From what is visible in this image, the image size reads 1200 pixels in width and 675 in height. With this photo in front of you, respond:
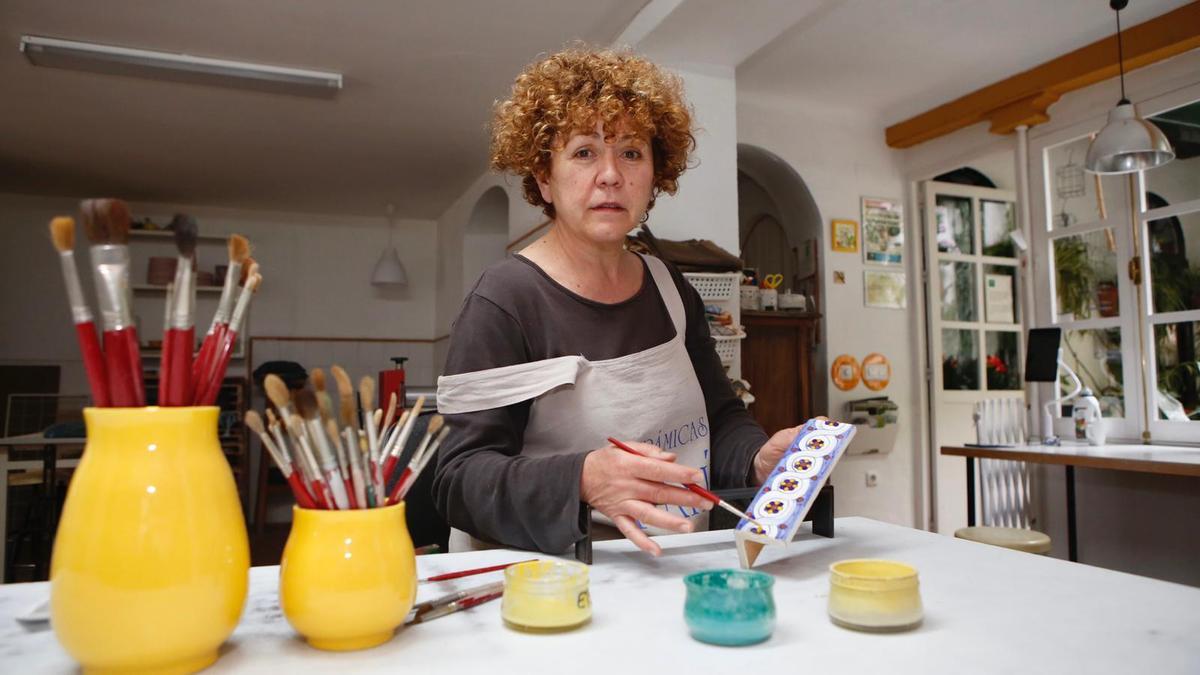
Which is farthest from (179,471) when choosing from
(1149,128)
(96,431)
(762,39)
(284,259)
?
(284,259)

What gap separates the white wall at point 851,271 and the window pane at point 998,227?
Answer: 0.60m

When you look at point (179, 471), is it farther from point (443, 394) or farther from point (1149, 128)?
point (1149, 128)

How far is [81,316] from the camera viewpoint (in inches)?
22.7

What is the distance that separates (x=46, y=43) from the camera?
3498 millimetres

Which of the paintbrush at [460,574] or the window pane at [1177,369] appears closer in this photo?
the paintbrush at [460,574]

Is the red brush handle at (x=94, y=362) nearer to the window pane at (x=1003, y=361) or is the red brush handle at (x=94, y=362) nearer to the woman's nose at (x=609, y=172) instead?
the woman's nose at (x=609, y=172)

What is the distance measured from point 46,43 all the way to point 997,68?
4.74 meters

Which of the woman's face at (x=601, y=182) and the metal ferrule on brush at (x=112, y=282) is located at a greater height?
the woman's face at (x=601, y=182)

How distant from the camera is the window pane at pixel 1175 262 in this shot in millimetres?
3605

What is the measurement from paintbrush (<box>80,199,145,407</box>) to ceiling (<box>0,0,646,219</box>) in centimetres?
247

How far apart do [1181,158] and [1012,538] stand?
214cm

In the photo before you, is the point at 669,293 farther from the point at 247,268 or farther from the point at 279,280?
the point at 279,280

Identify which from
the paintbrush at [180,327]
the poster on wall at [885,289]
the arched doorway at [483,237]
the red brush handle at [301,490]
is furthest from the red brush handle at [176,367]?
the arched doorway at [483,237]

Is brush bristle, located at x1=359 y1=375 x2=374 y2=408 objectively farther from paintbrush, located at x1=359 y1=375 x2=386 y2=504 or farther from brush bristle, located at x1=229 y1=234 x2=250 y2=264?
brush bristle, located at x1=229 y1=234 x2=250 y2=264
